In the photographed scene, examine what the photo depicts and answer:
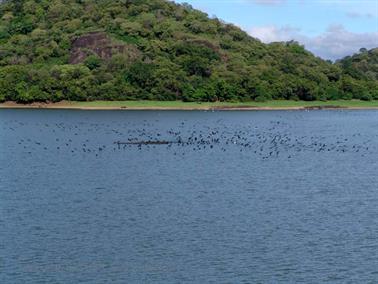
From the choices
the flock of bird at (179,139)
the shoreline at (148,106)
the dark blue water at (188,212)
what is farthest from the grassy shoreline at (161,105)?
the dark blue water at (188,212)

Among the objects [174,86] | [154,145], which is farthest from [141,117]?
[154,145]

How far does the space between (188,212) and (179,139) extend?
162 feet

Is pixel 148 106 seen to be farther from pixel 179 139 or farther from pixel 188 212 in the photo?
pixel 188 212

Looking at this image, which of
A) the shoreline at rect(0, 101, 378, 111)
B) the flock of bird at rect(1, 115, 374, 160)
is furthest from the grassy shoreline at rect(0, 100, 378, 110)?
the flock of bird at rect(1, 115, 374, 160)

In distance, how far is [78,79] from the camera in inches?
7210

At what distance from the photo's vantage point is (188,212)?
45531 mm

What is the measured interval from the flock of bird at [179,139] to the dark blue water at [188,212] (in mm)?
551

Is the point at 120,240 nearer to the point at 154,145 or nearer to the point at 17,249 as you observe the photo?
the point at 17,249

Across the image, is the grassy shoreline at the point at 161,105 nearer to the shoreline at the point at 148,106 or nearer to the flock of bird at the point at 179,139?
the shoreline at the point at 148,106

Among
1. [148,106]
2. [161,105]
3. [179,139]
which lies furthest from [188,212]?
[161,105]

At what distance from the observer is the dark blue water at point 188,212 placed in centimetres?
3353

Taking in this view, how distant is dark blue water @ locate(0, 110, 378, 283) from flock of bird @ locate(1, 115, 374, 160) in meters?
0.55

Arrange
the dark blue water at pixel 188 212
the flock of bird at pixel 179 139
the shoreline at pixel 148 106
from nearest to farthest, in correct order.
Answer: the dark blue water at pixel 188 212, the flock of bird at pixel 179 139, the shoreline at pixel 148 106

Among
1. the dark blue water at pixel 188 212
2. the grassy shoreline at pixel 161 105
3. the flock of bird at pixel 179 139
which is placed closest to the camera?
the dark blue water at pixel 188 212
